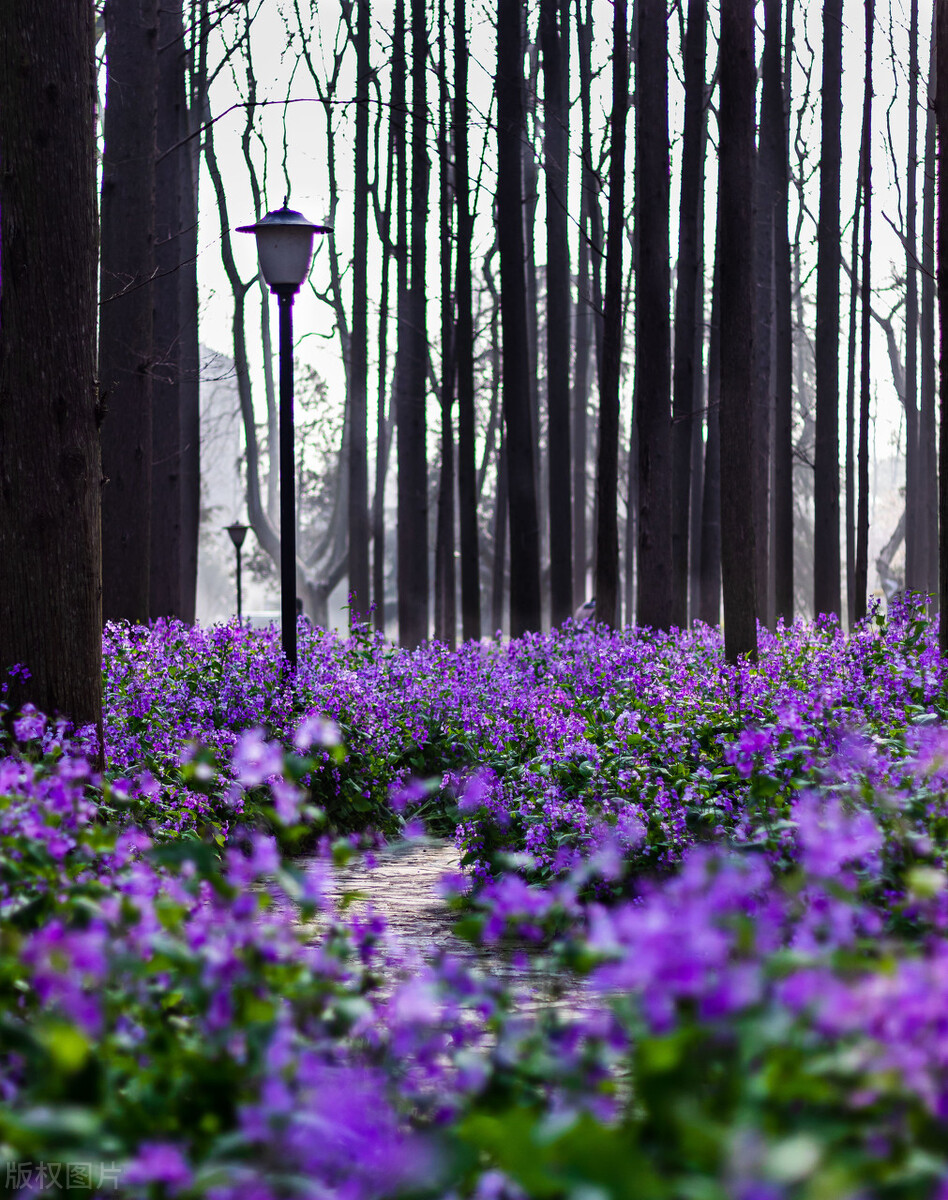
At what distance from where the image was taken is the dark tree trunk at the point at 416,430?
20.5 metres

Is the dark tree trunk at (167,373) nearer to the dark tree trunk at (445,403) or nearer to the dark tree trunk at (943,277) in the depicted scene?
the dark tree trunk at (445,403)

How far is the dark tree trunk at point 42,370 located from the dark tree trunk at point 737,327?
19.1 feet

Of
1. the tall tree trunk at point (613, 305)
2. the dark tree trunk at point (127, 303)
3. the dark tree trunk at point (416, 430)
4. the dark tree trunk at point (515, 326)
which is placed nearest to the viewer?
the dark tree trunk at point (127, 303)

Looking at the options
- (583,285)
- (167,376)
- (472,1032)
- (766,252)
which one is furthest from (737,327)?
(583,285)

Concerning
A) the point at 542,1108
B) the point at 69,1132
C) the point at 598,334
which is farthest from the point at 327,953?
the point at 598,334

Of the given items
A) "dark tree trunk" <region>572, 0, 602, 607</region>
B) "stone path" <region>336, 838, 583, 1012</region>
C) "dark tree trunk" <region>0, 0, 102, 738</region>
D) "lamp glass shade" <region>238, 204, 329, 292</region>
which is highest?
"dark tree trunk" <region>572, 0, 602, 607</region>

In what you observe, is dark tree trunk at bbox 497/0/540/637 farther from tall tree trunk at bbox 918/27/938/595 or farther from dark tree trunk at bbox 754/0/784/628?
tall tree trunk at bbox 918/27/938/595

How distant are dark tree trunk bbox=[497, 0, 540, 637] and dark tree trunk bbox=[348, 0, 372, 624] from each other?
7.23 m

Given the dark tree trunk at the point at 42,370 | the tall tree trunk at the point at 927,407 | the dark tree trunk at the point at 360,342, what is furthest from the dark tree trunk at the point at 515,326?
the tall tree trunk at the point at 927,407

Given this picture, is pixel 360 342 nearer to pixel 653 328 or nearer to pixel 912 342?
pixel 653 328

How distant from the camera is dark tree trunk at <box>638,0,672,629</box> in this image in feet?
47.1

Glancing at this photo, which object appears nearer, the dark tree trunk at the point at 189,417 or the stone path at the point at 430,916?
the stone path at the point at 430,916

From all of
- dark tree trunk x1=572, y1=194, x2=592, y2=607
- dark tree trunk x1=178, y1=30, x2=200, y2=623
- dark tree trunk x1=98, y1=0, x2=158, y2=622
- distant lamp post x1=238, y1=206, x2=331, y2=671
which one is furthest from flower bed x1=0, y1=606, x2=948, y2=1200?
dark tree trunk x1=572, y1=194, x2=592, y2=607

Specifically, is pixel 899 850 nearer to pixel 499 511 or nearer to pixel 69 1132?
pixel 69 1132
